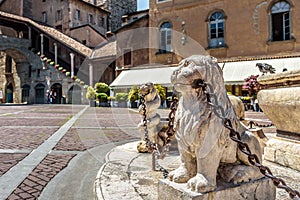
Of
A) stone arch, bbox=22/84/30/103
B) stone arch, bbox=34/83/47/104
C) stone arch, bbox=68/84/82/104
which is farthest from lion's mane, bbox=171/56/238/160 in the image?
stone arch, bbox=22/84/30/103

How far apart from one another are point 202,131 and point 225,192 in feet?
1.58

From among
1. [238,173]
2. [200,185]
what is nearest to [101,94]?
[238,173]

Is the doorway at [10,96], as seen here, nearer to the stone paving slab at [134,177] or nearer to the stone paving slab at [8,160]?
the stone paving slab at [8,160]

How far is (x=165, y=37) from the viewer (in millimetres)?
21453

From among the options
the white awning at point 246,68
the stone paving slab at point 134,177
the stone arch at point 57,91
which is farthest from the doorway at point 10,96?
the stone paving slab at point 134,177

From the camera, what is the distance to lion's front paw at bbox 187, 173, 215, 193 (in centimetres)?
179

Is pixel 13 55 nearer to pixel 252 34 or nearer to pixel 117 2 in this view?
pixel 117 2

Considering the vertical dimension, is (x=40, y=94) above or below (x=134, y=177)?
above

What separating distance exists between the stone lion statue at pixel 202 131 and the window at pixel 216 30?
18242mm

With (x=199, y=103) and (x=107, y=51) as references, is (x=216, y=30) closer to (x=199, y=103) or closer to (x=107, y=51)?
(x=107, y=51)

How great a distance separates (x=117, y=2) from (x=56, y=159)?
4146 centimetres

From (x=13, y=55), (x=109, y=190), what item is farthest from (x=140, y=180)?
(x=13, y=55)

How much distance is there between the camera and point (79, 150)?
203 inches

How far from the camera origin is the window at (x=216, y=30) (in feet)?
62.7
